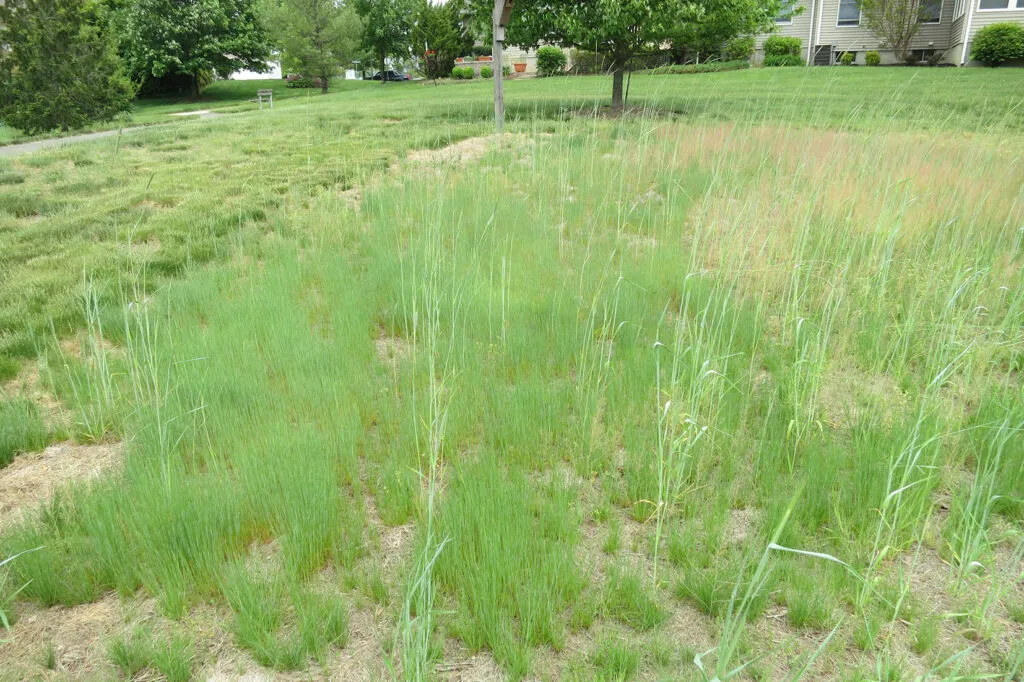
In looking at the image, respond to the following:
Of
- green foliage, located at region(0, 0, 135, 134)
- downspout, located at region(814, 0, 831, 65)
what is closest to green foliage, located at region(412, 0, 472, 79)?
downspout, located at region(814, 0, 831, 65)

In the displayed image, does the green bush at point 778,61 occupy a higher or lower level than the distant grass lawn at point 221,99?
higher

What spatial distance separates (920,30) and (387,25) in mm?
27123

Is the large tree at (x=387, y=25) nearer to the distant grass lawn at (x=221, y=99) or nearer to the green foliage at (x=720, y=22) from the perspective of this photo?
the distant grass lawn at (x=221, y=99)

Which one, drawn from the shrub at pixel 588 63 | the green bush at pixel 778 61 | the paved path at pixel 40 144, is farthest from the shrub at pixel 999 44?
the paved path at pixel 40 144

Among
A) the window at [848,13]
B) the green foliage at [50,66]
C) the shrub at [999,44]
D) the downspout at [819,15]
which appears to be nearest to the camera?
the green foliage at [50,66]

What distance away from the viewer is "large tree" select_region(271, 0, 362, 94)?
29.4 m

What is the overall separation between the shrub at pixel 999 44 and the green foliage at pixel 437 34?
24252mm

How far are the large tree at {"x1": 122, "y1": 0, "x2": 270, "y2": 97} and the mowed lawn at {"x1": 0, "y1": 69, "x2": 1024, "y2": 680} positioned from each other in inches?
1090

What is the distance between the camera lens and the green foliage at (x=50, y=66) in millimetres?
12336

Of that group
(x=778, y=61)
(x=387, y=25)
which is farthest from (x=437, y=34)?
(x=778, y=61)

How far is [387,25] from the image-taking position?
122 ft

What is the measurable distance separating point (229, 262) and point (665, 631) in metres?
4.57

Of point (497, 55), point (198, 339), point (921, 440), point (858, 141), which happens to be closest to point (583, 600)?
point (921, 440)

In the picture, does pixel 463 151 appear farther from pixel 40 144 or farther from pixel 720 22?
pixel 40 144
